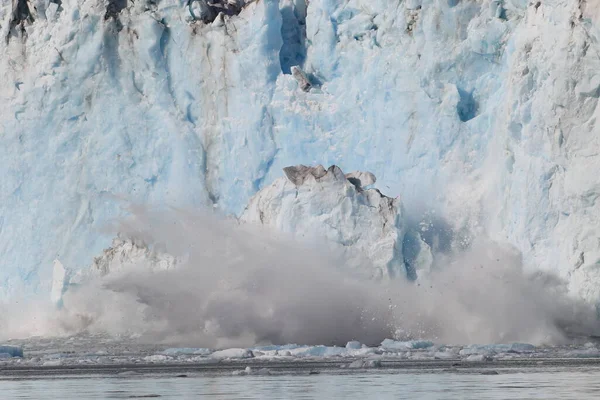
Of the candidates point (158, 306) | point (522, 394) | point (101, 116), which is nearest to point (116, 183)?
point (101, 116)

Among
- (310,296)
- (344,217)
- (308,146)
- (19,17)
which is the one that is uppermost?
(19,17)

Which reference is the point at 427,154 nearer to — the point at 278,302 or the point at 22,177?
the point at 278,302

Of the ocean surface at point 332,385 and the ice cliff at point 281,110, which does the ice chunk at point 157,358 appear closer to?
the ocean surface at point 332,385

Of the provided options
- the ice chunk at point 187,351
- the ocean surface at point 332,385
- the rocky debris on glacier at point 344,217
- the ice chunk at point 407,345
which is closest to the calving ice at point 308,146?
the rocky debris on glacier at point 344,217

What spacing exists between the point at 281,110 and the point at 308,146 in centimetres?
127

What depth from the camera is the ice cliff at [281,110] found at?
3778 centimetres

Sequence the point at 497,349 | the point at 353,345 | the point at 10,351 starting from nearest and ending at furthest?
the point at 497,349
the point at 353,345
the point at 10,351

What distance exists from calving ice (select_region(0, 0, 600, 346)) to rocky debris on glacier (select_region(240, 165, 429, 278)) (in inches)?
2.0

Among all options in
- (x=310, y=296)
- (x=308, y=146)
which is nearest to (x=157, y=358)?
(x=310, y=296)

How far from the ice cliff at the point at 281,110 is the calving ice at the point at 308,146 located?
2.2 inches

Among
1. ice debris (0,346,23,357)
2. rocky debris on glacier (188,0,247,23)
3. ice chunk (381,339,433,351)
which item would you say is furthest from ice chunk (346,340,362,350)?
rocky debris on glacier (188,0,247,23)

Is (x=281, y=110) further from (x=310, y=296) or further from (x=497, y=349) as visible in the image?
(x=497, y=349)

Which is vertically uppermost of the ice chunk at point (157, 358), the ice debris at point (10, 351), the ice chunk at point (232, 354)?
the ice debris at point (10, 351)

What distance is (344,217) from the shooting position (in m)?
38.6
